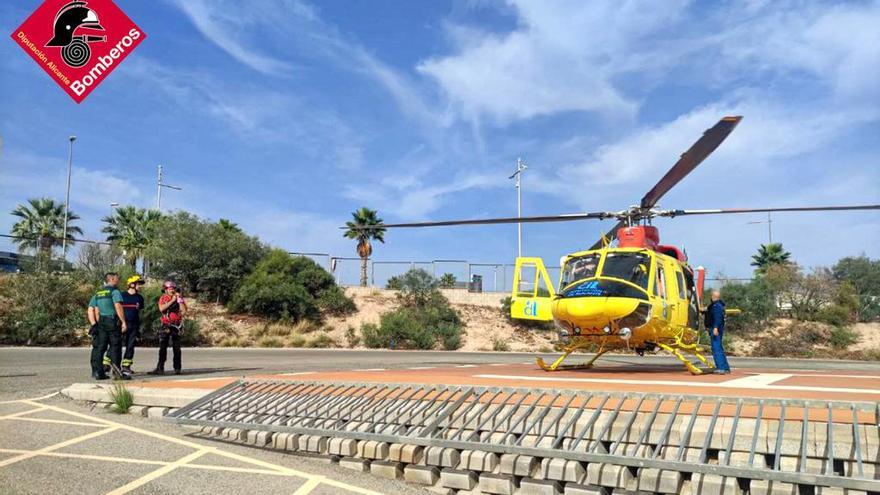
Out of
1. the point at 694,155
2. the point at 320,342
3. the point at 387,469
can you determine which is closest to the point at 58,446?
the point at 387,469

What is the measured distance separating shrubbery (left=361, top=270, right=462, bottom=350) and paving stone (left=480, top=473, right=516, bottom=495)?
84.2 ft

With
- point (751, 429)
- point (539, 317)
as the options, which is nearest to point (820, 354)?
point (539, 317)

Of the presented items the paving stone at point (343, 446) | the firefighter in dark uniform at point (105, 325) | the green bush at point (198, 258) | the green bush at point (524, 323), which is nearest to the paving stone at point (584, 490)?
the paving stone at point (343, 446)

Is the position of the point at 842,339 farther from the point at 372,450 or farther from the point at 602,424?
the point at 372,450

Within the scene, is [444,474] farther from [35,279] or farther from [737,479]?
[35,279]

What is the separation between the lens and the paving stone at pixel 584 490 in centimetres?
464

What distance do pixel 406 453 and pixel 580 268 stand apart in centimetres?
548

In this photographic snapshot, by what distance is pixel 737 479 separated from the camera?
14.7 feet

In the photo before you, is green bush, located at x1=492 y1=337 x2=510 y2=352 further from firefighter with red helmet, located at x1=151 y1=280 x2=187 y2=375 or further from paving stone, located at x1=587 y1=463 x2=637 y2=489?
paving stone, located at x1=587 y1=463 x2=637 y2=489

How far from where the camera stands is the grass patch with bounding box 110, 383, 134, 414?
7.76 meters

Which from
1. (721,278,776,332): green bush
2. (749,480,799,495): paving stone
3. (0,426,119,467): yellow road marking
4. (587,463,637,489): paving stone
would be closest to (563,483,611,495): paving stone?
(587,463,637,489): paving stone

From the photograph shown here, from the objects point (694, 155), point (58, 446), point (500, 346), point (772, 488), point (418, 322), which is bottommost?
point (500, 346)

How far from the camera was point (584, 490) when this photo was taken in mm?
4664

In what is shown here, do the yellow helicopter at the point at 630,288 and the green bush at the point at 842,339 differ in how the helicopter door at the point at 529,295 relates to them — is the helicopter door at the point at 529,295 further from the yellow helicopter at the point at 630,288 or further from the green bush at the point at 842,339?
the green bush at the point at 842,339
